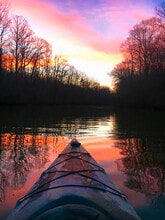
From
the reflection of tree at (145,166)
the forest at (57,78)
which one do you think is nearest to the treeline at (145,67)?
the forest at (57,78)

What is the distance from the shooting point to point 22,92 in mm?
56125

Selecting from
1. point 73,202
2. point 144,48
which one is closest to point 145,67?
point 144,48

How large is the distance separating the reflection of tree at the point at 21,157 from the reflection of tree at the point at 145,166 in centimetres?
236

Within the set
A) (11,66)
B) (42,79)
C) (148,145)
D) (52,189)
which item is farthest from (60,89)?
(52,189)

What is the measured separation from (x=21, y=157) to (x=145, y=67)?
49.9m

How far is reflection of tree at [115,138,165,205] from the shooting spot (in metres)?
6.97

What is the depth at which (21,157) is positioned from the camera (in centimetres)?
1005

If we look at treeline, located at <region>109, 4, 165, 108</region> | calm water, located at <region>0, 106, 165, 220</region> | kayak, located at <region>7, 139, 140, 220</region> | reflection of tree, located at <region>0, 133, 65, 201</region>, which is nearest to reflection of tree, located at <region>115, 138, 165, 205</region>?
calm water, located at <region>0, 106, 165, 220</region>

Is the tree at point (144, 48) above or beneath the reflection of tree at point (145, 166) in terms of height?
above

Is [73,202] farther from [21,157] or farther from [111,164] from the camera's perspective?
[21,157]

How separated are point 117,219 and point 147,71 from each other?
53.5m

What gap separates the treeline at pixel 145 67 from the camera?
1805 inches

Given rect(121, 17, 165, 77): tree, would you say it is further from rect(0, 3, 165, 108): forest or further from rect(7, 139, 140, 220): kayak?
rect(7, 139, 140, 220): kayak

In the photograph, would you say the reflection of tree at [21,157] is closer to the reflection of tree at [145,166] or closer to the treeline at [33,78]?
the reflection of tree at [145,166]
